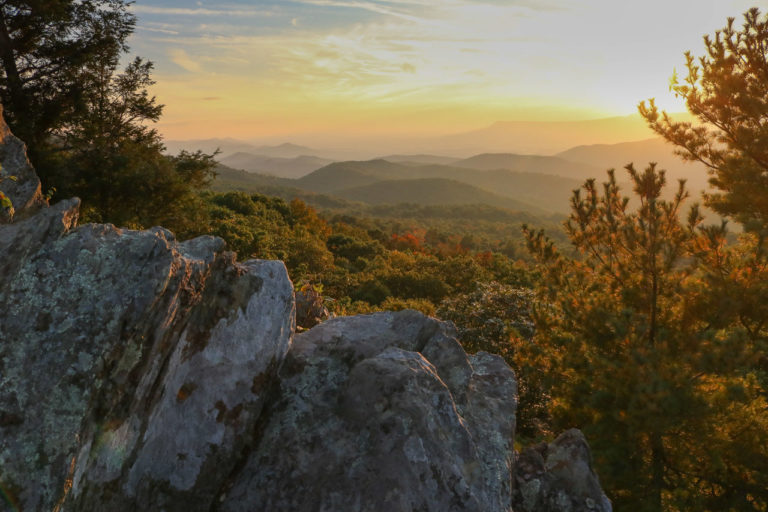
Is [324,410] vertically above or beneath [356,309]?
above

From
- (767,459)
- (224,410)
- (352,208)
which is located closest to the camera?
(224,410)

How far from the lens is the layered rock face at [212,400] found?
352 cm

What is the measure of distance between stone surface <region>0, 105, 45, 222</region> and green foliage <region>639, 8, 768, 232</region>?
52.3 feet

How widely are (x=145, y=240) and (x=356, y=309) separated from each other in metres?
18.1

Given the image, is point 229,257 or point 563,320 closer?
point 229,257

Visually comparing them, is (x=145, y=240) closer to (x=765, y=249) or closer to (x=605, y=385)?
(x=605, y=385)

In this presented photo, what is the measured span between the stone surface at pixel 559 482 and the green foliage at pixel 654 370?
205 cm

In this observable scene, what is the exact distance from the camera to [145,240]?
4270 millimetres

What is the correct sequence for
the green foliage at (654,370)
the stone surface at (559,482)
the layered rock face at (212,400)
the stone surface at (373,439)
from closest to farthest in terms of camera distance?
the layered rock face at (212,400) < the stone surface at (373,439) < the stone surface at (559,482) < the green foliage at (654,370)

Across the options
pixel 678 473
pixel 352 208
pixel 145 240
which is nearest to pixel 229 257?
pixel 145 240

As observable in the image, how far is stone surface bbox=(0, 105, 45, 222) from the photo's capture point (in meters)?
6.09

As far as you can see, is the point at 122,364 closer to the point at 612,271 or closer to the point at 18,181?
the point at 18,181

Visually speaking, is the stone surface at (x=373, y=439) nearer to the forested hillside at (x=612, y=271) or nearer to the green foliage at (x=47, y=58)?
the forested hillside at (x=612, y=271)

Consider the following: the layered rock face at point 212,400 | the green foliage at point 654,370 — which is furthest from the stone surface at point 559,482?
the green foliage at point 654,370
